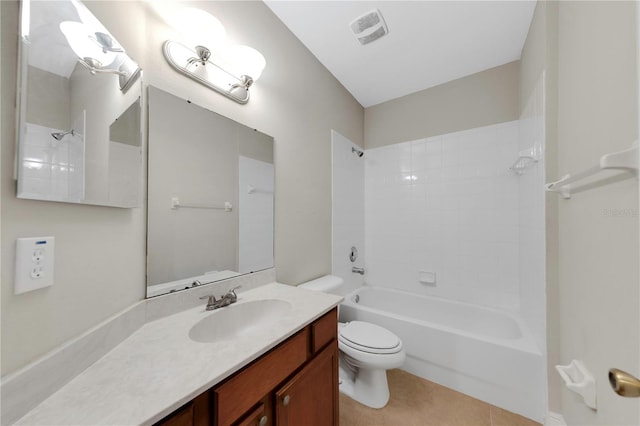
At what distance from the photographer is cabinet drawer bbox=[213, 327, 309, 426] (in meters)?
0.62

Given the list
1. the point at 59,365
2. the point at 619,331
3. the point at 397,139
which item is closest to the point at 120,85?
the point at 59,365

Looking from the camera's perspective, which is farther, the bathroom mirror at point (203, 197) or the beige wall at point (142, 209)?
the bathroom mirror at point (203, 197)

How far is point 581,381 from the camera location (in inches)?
36.5

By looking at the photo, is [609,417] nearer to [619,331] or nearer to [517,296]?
[619,331]

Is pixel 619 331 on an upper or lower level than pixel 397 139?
lower

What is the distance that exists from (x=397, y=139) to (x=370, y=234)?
3.73ft

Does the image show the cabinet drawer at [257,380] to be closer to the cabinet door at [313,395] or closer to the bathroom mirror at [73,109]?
the cabinet door at [313,395]

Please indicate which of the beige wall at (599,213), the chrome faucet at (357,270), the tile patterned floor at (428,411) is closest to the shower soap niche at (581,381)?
the beige wall at (599,213)

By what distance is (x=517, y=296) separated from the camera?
6.38ft

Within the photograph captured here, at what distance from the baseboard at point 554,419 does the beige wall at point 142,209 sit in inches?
62.0

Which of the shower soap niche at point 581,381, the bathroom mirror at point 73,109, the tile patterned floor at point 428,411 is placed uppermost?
the bathroom mirror at point 73,109

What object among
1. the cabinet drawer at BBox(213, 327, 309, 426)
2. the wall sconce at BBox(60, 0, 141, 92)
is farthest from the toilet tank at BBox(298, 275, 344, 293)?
the wall sconce at BBox(60, 0, 141, 92)

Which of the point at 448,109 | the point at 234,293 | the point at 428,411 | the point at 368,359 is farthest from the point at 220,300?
the point at 448,109

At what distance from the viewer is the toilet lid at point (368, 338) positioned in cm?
144
